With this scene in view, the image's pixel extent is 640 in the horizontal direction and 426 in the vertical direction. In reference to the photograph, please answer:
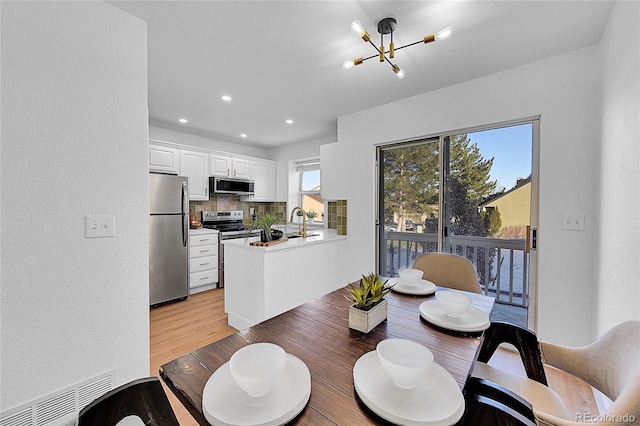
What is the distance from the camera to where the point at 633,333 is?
98cm

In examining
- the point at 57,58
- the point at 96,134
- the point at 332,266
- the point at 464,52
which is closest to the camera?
the point at 57,58

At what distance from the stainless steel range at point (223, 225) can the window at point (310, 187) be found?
1114mm

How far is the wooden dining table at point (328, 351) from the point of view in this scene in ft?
2.19

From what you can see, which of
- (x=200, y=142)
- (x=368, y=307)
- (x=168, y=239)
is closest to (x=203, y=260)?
(x=168, y=239)

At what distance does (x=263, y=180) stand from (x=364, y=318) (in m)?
4.17

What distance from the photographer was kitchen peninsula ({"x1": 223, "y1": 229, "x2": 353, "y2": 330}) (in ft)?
8.01

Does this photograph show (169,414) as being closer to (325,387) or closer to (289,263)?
(325,387)

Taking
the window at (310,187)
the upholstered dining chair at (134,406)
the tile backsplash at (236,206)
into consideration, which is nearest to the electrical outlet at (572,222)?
the upholstered dining chair at (134,406)

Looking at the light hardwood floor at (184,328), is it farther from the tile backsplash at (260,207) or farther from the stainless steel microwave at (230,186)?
the stainless steel microwave at (230,186)

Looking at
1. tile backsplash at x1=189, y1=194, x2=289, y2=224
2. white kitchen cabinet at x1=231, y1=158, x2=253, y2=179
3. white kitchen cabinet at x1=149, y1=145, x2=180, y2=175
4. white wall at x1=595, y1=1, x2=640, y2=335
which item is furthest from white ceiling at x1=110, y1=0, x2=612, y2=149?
tile backsplash at x1=189, y1=194, x2=289, y2=224

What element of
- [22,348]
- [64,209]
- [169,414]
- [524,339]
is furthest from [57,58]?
[524,339]

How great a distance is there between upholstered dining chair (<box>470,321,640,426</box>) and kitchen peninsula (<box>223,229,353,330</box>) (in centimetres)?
174

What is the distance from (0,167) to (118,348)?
1100mm

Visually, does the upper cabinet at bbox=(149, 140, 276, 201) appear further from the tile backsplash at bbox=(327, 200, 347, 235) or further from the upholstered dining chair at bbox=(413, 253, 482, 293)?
the upholstered dining chair at bbox=(413, 253, 482, 293)
